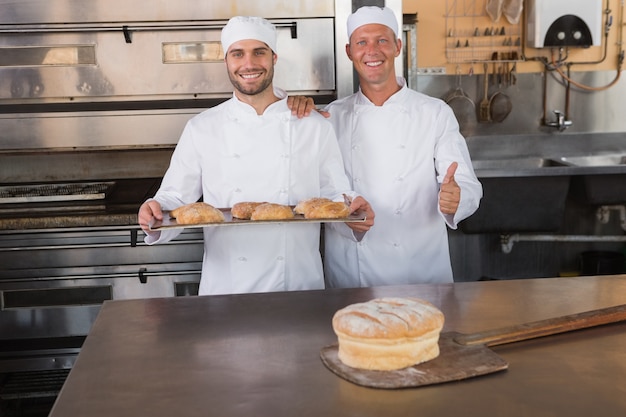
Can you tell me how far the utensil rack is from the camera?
544cm

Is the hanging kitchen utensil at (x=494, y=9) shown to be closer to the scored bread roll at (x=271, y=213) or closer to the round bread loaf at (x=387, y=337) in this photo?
the scored bread roll at (x=271, y=213)

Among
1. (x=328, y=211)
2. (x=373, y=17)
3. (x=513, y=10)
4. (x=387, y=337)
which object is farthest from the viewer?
(x=513, y=10)

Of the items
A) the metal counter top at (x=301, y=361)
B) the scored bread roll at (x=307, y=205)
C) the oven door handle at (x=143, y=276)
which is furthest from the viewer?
the oven door handle at (x=143, y=276)

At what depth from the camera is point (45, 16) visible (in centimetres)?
385

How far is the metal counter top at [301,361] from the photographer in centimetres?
145

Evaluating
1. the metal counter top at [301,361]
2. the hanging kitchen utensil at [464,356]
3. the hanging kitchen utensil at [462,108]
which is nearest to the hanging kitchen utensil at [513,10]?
the hanging kitchen utensil at [462,108]

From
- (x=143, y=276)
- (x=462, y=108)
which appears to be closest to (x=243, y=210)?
(x=143, y=276)

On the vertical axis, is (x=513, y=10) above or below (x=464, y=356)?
above

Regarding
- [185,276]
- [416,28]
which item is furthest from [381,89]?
[416,28]

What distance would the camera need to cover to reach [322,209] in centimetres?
240

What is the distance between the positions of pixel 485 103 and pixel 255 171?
303 cm

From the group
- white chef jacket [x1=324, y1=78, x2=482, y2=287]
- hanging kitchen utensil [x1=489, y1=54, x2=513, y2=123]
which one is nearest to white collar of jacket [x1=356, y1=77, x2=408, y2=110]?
white chef jacket [x1=324, y1=78, x2=482, y2=287]

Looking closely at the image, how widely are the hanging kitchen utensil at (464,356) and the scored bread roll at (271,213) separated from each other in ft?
2.33

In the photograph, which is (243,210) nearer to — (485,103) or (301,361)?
(301,361)
